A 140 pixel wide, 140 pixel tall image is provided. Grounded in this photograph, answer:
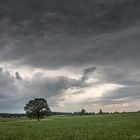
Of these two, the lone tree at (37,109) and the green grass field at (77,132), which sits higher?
the lone tree at (37,109)

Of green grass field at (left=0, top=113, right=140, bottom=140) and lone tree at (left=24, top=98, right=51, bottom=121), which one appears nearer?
green grass field at (left=0, top=113, right=140, bottom=140)

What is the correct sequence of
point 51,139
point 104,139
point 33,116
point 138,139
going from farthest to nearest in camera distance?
point 33,116, point 51,139, point 104,139, point 138,139

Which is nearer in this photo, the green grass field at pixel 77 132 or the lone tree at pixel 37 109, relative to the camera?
the green grass field at pixel 77 132

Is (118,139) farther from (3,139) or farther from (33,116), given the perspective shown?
(33,116)

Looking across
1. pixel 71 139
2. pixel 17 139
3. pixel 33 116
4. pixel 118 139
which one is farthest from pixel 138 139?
pixel 33 116

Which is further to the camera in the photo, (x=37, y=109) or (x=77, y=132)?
(x=37, y=109)

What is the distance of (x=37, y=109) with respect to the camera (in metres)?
139

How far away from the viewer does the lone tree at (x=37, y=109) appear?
139m

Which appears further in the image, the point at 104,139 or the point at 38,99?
the point at 38,99

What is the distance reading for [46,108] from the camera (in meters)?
140

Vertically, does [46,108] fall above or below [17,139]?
above

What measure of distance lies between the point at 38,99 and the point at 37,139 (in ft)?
364

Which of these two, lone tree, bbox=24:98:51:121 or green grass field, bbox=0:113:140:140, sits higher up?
lone tree, bbox=24:98:51:121

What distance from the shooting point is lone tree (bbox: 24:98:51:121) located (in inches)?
5468
